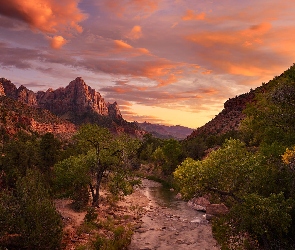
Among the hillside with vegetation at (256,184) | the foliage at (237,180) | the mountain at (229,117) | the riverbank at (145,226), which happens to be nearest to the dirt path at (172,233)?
the riverbank at (145,226)

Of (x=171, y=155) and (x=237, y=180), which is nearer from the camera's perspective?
(x=237, y=180)

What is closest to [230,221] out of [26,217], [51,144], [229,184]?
[229,184]

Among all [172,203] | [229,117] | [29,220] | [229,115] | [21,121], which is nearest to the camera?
[29,220]

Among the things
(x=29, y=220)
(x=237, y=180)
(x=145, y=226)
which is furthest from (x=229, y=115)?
(x=29, y=220)

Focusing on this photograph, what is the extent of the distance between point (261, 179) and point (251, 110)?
7823 mm

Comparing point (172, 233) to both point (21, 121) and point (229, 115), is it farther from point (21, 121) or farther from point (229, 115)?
point (229, 115)

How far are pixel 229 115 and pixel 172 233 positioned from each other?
4901 inches

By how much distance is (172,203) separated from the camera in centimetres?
4550

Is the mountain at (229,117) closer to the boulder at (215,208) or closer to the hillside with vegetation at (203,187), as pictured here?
the boulder at (215,208)

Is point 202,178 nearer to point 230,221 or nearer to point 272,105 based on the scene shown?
point 230,221

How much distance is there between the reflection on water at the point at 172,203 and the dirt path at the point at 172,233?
28cm

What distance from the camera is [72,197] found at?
3369cm

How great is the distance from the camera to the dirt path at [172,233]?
2531 cm

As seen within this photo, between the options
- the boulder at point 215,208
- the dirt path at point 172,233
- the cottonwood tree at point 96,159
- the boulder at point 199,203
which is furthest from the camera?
the boulder at point 199,203
